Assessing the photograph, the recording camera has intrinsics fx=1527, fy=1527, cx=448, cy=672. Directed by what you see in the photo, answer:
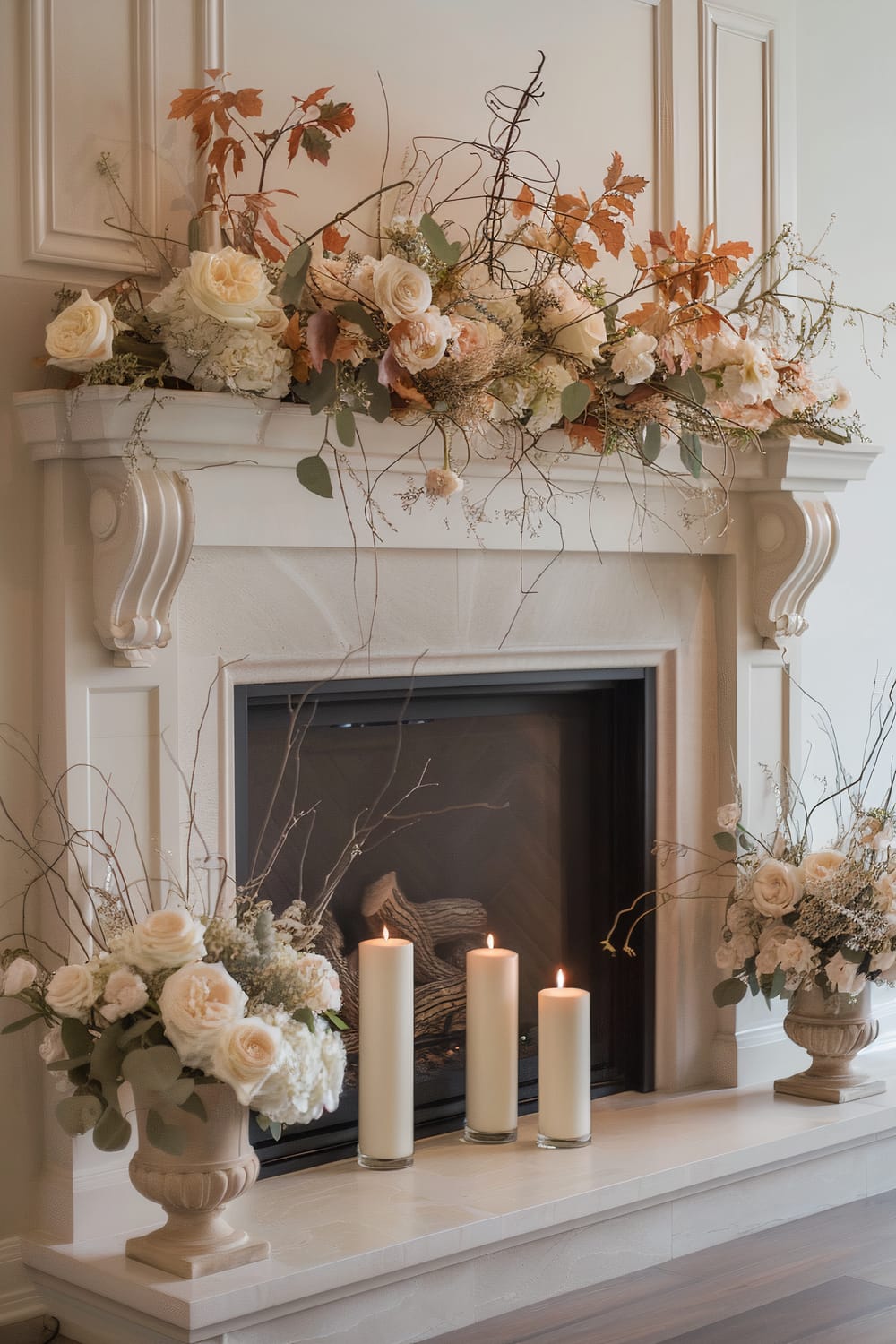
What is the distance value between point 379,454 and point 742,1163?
4.95 ft

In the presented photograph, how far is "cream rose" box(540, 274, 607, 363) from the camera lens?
263 centimetres

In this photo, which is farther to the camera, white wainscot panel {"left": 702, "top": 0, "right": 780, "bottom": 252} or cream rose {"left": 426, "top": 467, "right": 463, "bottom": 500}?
white wainscot panel {"left": 702, "top": 0, "right": 780, "bottom": 252}

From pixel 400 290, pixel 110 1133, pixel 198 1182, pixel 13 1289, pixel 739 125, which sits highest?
pixel 739 125

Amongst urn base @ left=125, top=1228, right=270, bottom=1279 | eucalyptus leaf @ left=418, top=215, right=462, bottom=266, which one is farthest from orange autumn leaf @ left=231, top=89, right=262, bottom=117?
urn base @ left=125, top=1228, right=270, bottom=1279

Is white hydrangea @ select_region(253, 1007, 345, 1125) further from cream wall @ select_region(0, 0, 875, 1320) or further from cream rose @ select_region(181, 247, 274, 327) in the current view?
cream rose @ select_region(181, 247, 274, 327)

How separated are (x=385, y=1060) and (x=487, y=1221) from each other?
0.38 m

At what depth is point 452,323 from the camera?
8.12ft

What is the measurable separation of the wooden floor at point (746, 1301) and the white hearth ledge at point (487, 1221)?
4 cm

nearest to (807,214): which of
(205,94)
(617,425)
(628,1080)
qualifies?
(617,425)

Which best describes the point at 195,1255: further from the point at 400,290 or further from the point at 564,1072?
the point at 400,290

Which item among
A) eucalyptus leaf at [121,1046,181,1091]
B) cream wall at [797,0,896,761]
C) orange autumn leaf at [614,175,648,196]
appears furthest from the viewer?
cream wall at [797,0,896,761]

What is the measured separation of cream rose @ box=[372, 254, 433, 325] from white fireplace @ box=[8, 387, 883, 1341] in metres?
0.24

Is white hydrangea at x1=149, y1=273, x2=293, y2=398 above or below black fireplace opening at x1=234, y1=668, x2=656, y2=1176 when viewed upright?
above

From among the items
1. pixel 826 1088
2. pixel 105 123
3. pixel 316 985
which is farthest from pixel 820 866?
pixel 105 123
